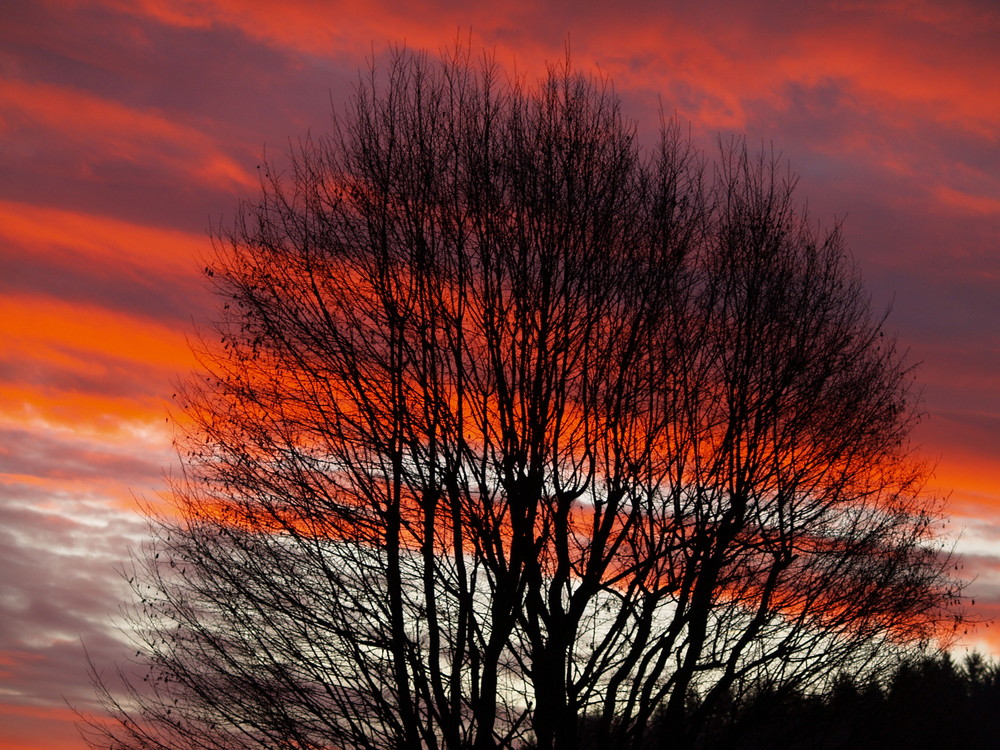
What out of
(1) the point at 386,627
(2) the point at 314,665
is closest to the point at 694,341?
(1) the point at 386,627

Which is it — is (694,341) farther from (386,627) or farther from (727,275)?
(386,627)

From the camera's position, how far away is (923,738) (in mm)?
15391

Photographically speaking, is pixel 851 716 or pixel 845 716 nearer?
pixel 845 716

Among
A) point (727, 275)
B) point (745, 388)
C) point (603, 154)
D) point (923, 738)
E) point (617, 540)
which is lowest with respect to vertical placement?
point (923, 738)

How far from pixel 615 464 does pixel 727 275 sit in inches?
126

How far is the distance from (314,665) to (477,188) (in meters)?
5.70

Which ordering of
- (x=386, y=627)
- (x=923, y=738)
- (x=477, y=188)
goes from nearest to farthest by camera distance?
(x=386, y=627), (x=477, y=188), (x=923, y=738)

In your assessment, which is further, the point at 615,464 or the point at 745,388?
the point at 745,388

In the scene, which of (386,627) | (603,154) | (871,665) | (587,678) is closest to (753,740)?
(871,665)

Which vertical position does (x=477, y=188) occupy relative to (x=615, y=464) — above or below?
above

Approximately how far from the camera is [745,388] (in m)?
12.3

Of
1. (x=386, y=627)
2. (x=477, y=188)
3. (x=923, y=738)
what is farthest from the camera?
(x=923, y=738)

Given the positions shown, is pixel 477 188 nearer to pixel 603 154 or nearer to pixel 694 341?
pixel 603 154

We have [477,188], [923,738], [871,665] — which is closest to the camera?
[477,188]
